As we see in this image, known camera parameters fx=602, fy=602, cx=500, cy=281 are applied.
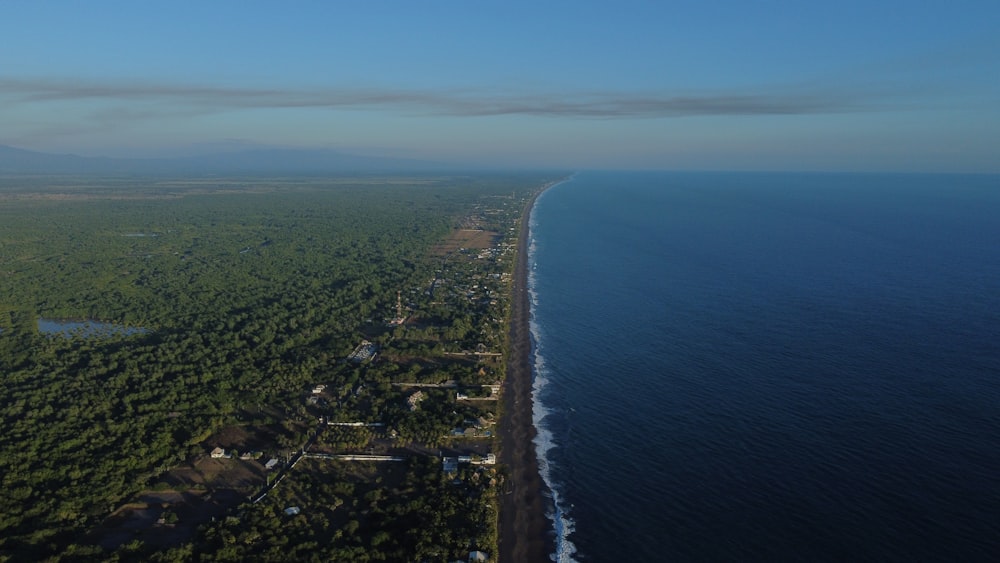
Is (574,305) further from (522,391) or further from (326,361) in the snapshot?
(326,361)

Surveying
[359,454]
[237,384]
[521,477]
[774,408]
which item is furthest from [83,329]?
[774,408]

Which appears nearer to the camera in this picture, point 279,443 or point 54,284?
point 279,443

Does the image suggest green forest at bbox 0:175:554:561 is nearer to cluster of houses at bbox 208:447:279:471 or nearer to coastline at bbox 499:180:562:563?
cluster of houses at bbox 208:447:279:471

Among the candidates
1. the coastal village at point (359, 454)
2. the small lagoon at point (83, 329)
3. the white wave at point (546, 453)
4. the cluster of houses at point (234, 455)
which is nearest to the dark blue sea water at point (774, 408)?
the white wave at point (546, 453)

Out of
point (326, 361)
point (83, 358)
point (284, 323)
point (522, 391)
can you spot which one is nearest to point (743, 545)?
point (522, 391)

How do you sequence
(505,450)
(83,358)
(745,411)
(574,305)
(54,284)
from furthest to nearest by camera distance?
(54,284)
(574,305)
(83,358)
(745,411)
(505,450)

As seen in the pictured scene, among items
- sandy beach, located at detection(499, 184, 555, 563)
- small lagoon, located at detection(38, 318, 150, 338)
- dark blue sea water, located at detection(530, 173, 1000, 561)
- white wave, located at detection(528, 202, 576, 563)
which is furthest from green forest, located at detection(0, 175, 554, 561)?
dark blue sea water, located at detection(530, 173, 1000, 561)
